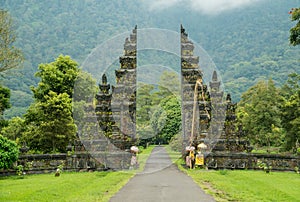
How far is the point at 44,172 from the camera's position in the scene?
70.2 feet

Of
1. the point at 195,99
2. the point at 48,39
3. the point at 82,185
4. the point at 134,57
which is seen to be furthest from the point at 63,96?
the point at 48,39

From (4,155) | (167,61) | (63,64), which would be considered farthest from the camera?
(167,61)

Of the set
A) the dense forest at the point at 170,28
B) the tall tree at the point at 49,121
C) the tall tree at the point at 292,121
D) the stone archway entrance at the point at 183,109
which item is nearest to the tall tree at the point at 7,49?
the stone archway entrance at the point at 183,109

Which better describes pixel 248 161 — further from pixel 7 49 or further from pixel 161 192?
pixel 7 49

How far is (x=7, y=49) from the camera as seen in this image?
2508cm

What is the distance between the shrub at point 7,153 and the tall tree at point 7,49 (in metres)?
8.04

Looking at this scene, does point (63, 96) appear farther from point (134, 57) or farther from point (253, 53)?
point (253, 53)

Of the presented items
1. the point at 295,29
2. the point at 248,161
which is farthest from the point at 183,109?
the point at 295,29

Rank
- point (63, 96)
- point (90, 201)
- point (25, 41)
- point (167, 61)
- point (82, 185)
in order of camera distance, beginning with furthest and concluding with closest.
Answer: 1. point (25, 41)
2. point (167, 61)
3. point (63, 96)
4. point (82, 185)
5. point (90, 201)

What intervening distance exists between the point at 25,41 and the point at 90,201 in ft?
368

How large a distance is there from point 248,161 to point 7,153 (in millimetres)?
13771

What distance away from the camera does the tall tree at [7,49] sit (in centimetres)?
2502

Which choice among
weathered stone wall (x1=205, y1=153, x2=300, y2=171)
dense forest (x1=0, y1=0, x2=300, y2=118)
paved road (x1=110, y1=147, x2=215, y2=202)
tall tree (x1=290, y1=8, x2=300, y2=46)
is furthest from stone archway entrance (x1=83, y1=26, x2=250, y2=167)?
dense forest (x1=0, y1=0, x2=300, y2=118)

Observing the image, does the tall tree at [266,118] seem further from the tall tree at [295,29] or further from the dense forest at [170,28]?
the dense forest at [170,28]
